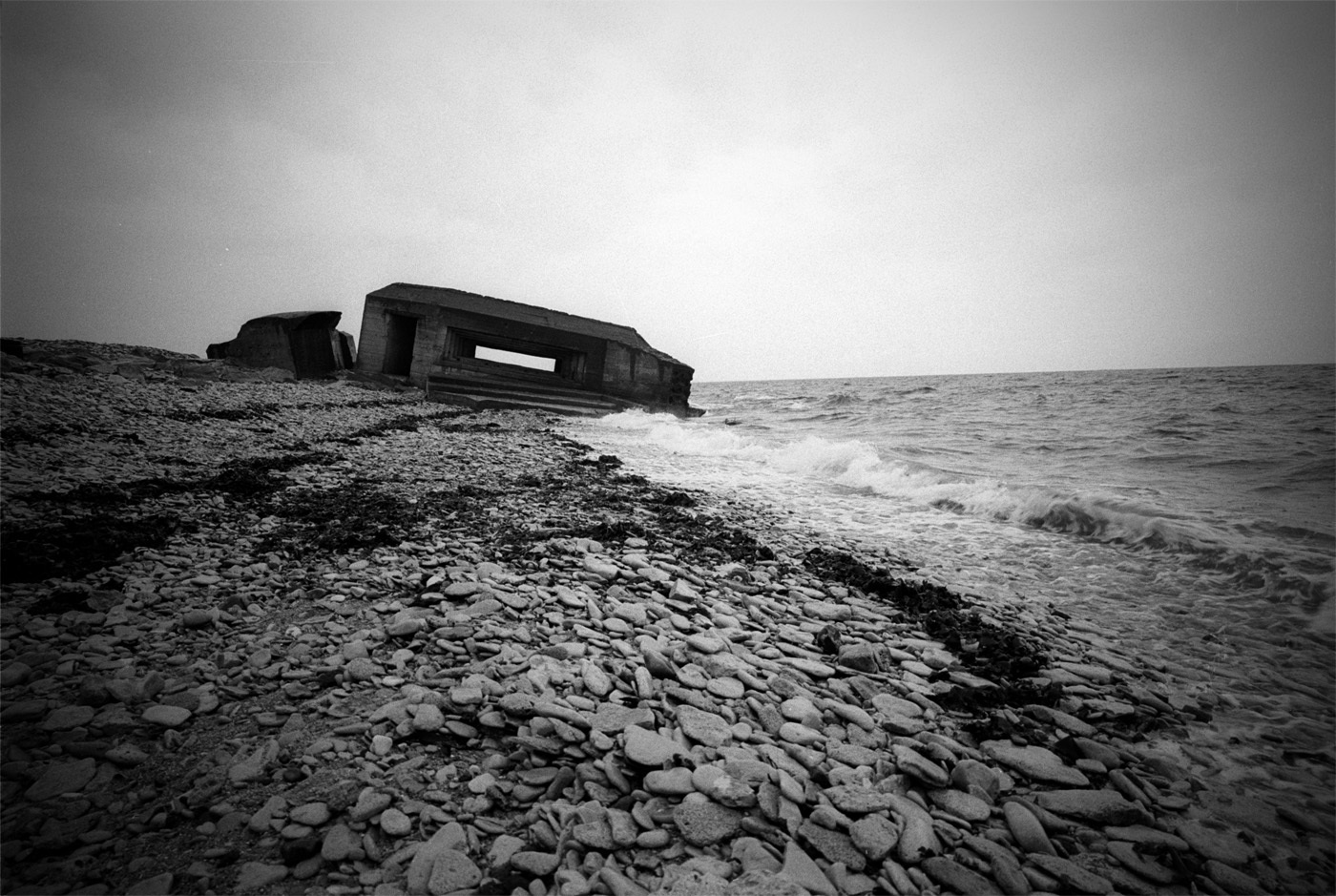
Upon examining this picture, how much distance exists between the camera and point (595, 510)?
637 cm

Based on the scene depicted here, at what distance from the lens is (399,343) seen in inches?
879

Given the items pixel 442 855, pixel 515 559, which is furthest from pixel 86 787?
pixel 515 559

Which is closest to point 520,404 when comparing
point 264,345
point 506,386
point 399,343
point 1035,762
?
point 506,386

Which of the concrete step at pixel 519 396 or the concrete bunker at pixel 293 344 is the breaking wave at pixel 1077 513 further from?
the concrete bunker at pixel 293 344

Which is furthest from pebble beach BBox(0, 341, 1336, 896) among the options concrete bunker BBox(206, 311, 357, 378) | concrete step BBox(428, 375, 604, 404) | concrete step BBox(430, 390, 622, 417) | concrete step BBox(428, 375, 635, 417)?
concrete bunker BBox(206, 311, 357, 378)

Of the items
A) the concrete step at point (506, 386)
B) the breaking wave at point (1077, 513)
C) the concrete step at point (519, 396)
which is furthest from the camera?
the concrete step at point (506, 386)

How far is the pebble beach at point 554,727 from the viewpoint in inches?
67.1

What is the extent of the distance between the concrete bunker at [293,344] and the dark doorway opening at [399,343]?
3.22m

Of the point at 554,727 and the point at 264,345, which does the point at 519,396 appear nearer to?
the point at 264,345

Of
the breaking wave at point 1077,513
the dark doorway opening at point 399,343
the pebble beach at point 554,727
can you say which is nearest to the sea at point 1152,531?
the breaking wave at point 1077,513

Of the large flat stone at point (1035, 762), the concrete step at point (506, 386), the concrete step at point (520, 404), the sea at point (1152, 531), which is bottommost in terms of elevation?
the large flat stone at point (1035, 762)

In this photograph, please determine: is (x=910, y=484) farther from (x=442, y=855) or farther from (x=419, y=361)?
(x=419, y=361)

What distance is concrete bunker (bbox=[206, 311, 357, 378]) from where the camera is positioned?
22.2 metres

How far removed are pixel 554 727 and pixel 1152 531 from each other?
759 cm
